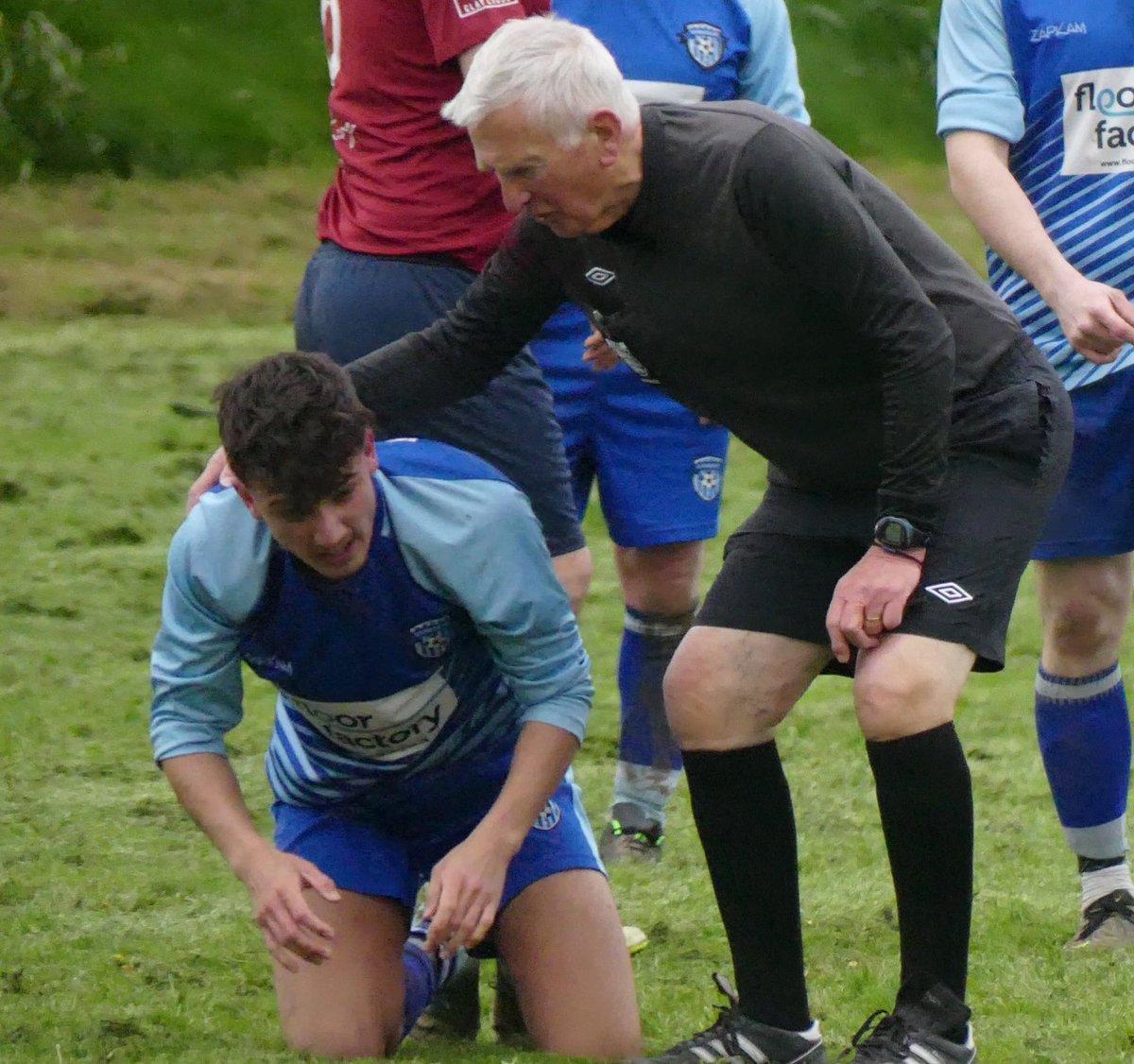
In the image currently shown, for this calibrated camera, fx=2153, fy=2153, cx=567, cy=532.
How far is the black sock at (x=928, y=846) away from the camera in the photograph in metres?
3.10

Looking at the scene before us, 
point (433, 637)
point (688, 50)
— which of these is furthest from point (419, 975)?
point (688, 50)

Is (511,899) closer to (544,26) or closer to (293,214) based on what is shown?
(544,26)

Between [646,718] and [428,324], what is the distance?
1165mm

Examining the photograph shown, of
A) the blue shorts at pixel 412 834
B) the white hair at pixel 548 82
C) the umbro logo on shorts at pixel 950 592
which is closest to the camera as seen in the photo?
the white hair at pixel 548 82

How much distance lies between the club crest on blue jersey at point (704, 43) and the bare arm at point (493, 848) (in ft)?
6.54

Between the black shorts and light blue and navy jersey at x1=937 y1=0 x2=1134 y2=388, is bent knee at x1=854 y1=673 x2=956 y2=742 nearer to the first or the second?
the black shorts

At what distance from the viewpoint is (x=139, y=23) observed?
13.8 metres

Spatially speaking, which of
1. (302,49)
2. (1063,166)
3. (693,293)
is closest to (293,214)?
(302,49)

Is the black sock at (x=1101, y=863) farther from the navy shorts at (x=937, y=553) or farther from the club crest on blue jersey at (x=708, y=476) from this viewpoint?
the club crest on blue jersey at (x=708, y=476)

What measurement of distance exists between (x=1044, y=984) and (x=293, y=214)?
10449 millimetres

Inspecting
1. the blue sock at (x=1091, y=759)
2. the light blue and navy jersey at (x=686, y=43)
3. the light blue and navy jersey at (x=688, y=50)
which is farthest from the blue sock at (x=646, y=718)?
the light blue and navy jersey at (x=686, y=43)

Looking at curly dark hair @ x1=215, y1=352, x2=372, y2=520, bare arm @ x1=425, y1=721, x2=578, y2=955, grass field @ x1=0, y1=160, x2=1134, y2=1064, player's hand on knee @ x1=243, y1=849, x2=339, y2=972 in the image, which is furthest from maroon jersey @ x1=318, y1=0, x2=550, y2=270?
player's hand on knee @ x1=243, y1=849, x2=339, y2=972

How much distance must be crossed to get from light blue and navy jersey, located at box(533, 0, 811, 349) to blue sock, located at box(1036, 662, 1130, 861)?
140 cm

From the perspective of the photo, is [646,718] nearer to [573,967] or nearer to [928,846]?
[573,967]
